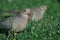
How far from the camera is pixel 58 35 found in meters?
7.90

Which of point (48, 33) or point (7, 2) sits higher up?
point (7, 2)

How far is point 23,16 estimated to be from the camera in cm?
844

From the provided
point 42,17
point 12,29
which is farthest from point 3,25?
point 42,17

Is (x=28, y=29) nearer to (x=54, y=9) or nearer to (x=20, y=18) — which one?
(x=20, y=18)

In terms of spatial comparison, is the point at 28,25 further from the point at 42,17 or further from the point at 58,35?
the point at 42,17

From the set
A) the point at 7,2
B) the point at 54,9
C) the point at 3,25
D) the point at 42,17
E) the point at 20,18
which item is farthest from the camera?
the point at 7,2

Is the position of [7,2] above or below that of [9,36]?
above

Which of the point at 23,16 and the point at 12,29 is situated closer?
Answer: the point at 12,29

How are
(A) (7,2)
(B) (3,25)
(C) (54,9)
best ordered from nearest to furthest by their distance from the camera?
(B) (3,25) → (C) (54,9) → (A) (7,2)

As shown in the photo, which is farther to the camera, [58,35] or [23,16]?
[23,16]

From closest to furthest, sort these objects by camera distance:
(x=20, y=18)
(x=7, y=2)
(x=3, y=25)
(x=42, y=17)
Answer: (x=3, y=25)
(x=20, y=18)
(x=42, y=17)
(x=7, y=2)

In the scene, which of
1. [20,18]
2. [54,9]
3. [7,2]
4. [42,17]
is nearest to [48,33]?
[20,18]

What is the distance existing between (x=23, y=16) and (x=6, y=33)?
0.78m

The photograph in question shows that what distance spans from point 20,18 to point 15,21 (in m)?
0.32
